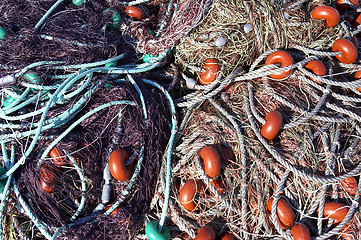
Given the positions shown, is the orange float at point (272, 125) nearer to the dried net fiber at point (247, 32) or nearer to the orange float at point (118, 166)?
the dried net fiber at point (247, 32)

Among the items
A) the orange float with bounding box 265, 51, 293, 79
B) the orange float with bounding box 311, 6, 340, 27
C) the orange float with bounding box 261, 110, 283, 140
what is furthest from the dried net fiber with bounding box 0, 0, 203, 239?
the orange float with bounding box 311, 6, 340, 27

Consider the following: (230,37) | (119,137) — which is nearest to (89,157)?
(119,137)

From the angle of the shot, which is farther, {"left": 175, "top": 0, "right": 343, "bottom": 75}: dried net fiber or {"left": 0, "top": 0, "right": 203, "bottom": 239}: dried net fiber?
{"left": 175, "top": 0, "right": 343, "bottom": 75}: dried net fiber

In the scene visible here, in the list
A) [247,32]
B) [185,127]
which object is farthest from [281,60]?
[185,127]

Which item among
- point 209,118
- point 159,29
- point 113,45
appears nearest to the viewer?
point 209,118

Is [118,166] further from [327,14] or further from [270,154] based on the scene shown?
[327,14]

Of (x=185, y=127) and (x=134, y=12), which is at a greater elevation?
(x=134, y=12)

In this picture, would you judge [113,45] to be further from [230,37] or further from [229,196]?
[229,196]

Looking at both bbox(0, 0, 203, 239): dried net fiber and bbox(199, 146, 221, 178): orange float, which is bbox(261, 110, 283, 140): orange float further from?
bbox(0, 0, 203, 239): dried net fiber
